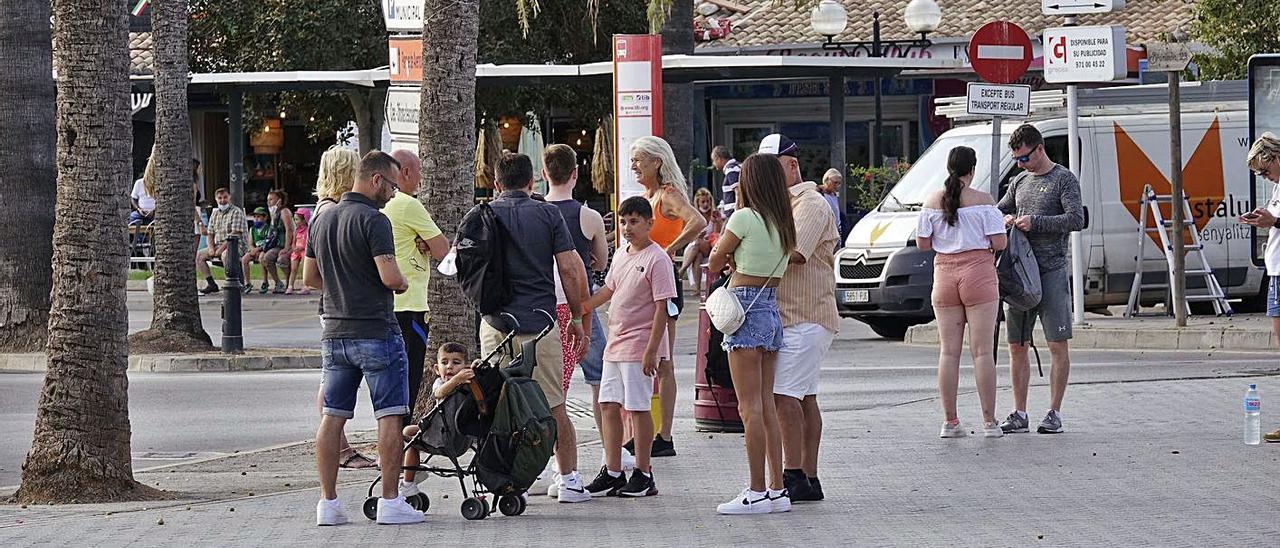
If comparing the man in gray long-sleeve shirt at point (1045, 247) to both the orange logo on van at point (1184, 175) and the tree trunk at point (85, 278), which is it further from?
the orange logo on van at point (1184, 175)

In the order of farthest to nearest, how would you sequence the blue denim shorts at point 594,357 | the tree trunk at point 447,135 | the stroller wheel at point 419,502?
1. the tree trunk at point 447,135
2. the blue denim shorts at point 594,357
3. the stroller wheel at point 419,502

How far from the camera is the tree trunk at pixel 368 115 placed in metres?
30.2

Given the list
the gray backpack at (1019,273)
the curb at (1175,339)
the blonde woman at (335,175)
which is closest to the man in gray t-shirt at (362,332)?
the blonde woman at (335,175)

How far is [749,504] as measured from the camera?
8.02 metres

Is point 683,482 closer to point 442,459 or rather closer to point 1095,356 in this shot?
point 442,459

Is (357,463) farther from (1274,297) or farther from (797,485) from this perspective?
(1274,297)

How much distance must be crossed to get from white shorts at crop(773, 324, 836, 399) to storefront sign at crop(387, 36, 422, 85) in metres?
4.61

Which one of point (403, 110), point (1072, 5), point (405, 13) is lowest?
point (403, 110)

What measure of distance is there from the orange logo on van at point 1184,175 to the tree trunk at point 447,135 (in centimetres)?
971

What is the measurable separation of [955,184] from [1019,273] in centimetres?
72

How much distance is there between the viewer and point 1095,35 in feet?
54.9

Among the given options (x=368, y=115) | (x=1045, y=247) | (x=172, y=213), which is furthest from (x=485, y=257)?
(x=368, y=115)

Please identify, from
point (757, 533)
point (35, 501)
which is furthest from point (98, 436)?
point (757, 533)

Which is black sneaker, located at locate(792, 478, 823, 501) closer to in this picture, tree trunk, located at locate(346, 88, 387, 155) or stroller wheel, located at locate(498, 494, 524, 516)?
stroller wheel, located at locate(498, 494, 524, 516)
